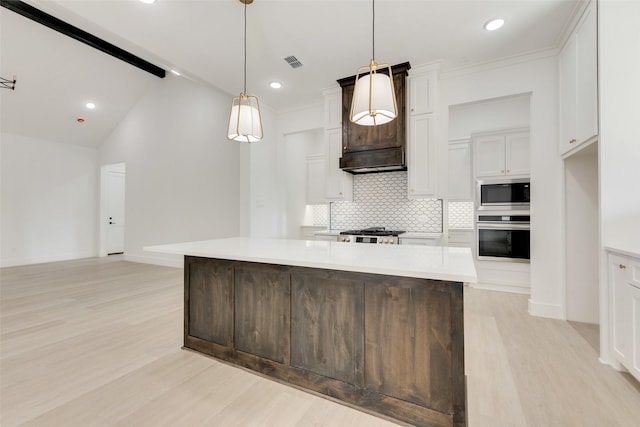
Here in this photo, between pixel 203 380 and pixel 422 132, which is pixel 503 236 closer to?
pixel 422 132

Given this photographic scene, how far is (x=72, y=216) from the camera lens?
6.82m

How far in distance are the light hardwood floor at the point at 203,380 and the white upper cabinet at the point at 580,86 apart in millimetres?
1817

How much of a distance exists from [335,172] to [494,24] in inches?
93.5

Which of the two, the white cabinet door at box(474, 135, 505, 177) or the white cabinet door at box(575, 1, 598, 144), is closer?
the white cabinet door at box(575, 1, 598, 144)

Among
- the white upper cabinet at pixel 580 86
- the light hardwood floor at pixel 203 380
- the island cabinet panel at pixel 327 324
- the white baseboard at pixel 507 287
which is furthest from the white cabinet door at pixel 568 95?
the island cabinet panel at pixel 327 324

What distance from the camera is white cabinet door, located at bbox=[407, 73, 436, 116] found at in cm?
340

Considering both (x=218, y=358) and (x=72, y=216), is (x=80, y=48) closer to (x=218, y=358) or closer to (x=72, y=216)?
(x=72, y=216)

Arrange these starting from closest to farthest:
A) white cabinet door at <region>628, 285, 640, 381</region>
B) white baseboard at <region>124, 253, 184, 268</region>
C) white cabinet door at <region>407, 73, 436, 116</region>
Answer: white cabinet door at <region>628, 285, 640, 381</region> → white cabinet door at <region>407, 73, 436, 116</region> → white baseboard at <region>124, 253, 184, 268</region>

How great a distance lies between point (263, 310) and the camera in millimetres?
1973

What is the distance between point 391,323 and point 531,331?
6.80ft

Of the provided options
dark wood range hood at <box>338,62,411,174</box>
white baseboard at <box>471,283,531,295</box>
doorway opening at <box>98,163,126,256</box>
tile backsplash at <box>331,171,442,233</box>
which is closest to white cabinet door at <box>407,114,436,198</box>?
dark wood range hood at <box>338,62,411,174</box>

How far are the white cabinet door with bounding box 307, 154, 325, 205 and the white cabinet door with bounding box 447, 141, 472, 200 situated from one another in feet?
7.94

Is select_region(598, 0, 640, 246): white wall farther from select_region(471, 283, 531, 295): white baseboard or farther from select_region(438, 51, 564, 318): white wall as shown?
select_region(471, 283, 531, 295): white baseboard

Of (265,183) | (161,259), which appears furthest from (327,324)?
(161,259)
